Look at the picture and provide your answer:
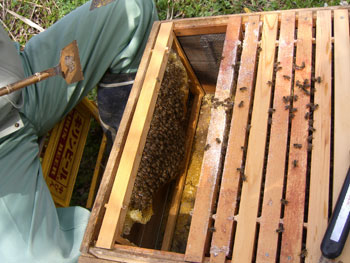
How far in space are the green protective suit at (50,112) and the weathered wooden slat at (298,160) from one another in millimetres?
1450

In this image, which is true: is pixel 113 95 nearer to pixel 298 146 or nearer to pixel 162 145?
pixel 162 145

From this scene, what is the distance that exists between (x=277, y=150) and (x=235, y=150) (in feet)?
0.78

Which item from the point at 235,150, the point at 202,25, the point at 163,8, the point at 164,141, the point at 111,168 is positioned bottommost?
the point at 164,141

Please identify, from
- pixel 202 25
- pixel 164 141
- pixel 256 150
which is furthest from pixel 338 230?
pixel 202 25

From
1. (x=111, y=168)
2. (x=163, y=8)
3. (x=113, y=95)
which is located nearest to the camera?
(x=111, y=168)

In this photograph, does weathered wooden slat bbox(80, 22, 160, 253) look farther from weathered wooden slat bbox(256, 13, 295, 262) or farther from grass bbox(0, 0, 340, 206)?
grass bbox(0, 0, 340, 206)

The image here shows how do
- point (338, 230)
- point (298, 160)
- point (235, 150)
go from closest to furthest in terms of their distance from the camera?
point (338, 230) → point (298, 160) → point (235, 150)

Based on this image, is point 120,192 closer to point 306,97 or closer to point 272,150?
point 272,150

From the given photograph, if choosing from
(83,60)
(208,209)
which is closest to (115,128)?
(83,60)

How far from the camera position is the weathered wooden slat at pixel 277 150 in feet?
5.49

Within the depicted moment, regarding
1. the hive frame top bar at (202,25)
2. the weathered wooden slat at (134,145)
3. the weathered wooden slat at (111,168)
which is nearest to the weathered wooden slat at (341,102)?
the hive frame top bar at (202,25)

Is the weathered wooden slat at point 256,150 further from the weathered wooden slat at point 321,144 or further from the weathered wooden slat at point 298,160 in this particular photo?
the weathered wooden slat at point 321,144

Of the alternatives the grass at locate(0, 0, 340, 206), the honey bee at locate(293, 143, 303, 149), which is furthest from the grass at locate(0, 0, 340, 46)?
the honey bee at locate(293, 143, 303, 149)

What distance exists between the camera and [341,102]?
1.90 m
